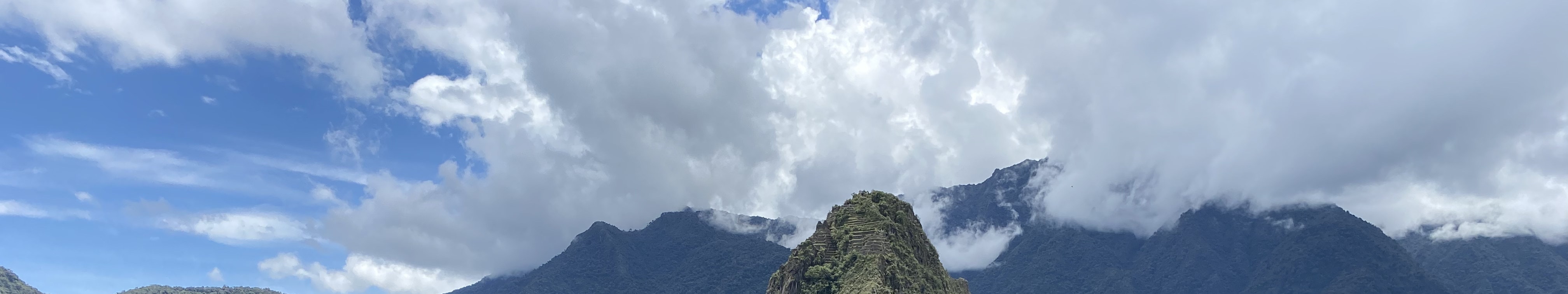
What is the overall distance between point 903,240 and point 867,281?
1569 centimetres

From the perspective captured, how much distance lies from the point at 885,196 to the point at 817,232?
8.87 meters

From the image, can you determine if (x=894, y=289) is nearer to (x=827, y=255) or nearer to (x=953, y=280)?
(x=827, y=255)

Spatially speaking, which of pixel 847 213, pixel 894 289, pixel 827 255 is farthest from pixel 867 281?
pixel 847 213

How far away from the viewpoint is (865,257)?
93.8 m

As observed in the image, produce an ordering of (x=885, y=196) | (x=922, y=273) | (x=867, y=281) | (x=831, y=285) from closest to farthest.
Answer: (x=867, y=281) → (x=831, y=285) → (x=922, y=273) → (x=885, y=196)

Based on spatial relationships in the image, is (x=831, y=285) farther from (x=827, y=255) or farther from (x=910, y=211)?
(x=910, y=211)

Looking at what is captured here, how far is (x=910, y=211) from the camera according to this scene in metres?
113

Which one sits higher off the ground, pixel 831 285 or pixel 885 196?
pixel 885 196

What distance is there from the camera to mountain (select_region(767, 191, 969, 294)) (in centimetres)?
9256

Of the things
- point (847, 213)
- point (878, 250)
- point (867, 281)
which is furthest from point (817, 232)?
point (867, 281)

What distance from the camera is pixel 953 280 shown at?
114625 millimetres

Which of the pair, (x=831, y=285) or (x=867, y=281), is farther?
(x=831, y=285)

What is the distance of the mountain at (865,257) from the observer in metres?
92.6

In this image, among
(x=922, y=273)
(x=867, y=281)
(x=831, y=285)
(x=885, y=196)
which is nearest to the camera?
(x=867, y=281)
